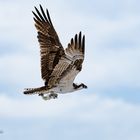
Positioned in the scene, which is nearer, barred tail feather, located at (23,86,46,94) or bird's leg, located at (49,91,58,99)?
barred tail feather, located at (23,86,46,94)

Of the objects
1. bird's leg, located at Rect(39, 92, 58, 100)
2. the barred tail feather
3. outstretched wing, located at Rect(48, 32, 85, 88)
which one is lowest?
bird's leg, located at Rect(39, 92, 58, 100)

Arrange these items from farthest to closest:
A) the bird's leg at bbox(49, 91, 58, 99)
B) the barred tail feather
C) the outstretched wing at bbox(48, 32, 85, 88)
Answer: the bird's leg at bbox(49, 91, 58, 99)
the barred tail feather
the outstretched wing at bbox(48, 32, 85, 88)

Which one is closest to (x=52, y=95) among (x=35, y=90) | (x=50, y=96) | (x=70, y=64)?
(x=50, y=96)

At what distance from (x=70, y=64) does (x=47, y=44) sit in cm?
291

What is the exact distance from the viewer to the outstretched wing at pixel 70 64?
23.5 meters

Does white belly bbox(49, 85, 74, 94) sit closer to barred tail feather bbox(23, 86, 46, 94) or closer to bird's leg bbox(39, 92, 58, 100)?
bird's leg bbox(39, 92, 58, 100)

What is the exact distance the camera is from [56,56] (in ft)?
83.8

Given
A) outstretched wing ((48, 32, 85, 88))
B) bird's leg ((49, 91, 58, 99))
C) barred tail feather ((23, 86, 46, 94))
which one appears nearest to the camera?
outstretched wing ((48, 32, 85, 88))

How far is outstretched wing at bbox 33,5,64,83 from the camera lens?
25609mm

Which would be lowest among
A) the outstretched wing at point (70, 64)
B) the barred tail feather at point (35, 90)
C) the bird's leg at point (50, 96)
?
the bird's leg at point (50, 96)

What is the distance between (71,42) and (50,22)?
13.3ft

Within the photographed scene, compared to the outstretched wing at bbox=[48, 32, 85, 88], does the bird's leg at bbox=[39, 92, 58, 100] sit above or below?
below

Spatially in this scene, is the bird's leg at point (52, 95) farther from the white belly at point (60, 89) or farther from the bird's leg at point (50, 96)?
the white belly at point (60, 89)

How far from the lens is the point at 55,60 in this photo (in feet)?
83.8
